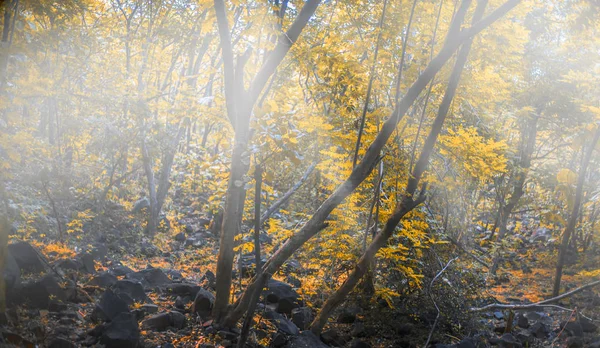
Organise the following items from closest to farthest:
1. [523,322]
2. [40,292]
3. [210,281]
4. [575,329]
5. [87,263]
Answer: [40,292] < [87,263] < [210,281] < [575,329] < [523,322]

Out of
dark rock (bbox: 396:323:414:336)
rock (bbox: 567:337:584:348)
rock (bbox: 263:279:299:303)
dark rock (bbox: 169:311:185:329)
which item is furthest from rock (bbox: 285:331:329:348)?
rock (bbox: 567:337:584:348)

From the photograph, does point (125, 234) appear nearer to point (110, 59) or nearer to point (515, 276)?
point (110, 59)

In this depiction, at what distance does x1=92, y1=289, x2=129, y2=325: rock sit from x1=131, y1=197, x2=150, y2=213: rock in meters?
7.89

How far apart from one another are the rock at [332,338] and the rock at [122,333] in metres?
2.51

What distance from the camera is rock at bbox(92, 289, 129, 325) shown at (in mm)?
5016

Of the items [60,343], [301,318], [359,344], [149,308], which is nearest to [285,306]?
[301,318]

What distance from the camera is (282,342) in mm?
5242

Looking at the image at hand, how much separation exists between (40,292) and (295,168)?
4621mm

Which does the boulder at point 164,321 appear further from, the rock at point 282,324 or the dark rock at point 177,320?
the rock at point 282,324

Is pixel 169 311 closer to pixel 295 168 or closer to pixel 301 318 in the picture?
pixel 301 318

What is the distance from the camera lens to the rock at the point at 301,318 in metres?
6.34

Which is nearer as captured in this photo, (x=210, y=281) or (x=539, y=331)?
(x=210, y=281)

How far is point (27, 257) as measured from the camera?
590 cm

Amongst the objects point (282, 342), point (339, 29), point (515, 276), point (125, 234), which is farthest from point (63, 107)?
point (515, 276)
